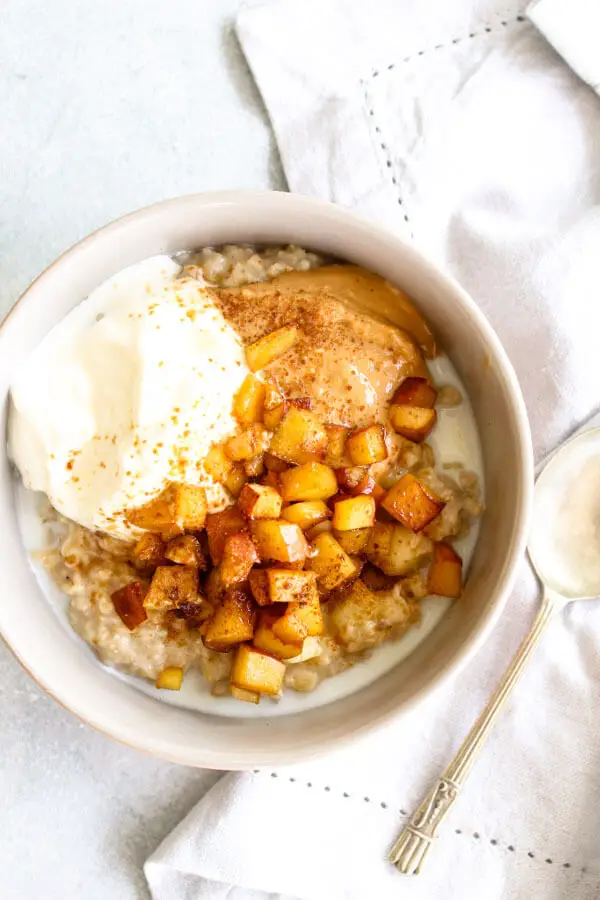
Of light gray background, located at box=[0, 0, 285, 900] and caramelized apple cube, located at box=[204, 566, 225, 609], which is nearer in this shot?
caramelized apple cube, located at box=[204, 566, 225, 609]

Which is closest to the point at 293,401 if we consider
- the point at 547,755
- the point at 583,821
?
the point at 547,755

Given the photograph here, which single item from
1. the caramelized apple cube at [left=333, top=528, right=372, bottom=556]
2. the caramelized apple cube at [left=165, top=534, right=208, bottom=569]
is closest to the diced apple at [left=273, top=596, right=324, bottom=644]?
the caramelized apple cube at [left=333, top=528, right=372, bottom=556]

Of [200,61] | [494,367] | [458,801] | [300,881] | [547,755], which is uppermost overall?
[200,61]

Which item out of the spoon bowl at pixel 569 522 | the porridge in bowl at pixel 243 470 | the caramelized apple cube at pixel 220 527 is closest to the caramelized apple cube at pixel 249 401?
the porridge in bowl at pixel 243 470

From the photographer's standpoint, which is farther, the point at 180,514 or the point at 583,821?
the point at 583,821

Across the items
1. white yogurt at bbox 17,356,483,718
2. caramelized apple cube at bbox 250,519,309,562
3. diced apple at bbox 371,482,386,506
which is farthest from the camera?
white yogurt at bbox 17,356,483,718

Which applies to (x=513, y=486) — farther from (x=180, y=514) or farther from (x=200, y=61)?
(x=200, y=61)

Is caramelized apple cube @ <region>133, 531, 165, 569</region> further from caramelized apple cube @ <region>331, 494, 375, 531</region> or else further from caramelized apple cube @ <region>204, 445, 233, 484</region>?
caramelized apple cube @ <region>331, 494, 375, 531</region>
